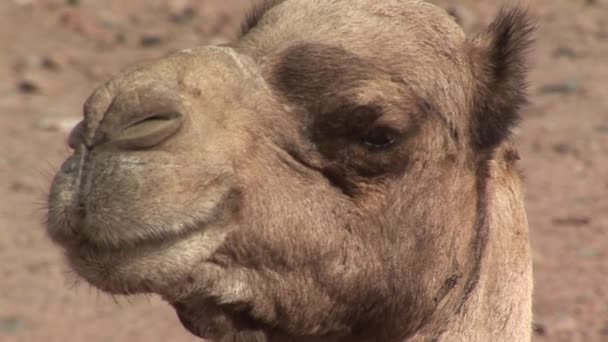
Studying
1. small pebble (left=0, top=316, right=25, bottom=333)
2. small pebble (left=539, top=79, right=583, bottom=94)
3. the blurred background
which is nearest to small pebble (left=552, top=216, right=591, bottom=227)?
the blurred background

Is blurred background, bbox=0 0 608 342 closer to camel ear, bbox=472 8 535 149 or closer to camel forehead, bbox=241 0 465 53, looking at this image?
camel forehead, bbox=241 0 465 53

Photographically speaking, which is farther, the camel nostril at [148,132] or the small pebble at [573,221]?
the small pebble at [573,221]

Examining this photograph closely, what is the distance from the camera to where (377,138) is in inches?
166

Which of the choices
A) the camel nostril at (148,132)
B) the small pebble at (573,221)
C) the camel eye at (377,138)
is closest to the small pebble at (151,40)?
the small pebble at (573,221)

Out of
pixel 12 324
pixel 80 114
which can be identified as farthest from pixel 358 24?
pixel 80 114

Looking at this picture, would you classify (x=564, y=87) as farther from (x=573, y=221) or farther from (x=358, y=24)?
(x=358, y=24)

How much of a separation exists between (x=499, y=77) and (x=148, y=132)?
4.35ft

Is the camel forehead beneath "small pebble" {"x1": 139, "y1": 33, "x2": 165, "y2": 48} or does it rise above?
above

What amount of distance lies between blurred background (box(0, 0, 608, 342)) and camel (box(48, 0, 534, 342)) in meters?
0.48

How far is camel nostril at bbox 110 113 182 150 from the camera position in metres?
3.76

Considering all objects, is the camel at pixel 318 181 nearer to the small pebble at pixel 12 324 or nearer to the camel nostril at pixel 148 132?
the camel nostril at pixel 148 132

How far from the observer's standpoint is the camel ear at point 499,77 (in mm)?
4504

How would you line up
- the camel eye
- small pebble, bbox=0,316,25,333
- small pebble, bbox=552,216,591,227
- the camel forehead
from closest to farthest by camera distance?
the camel eye → the camel forehead → small pebble, bbox=0,316,25,333 → small pebble, bbox=552,216,591,227

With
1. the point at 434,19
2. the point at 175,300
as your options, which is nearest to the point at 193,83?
the point at 175,300
